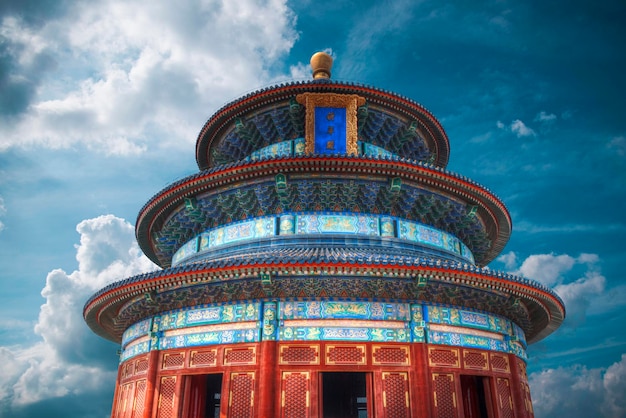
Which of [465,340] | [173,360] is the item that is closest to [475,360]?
[465,340]

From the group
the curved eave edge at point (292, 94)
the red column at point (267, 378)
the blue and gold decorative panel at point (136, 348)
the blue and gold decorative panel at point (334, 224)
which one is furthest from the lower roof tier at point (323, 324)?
the curved eave edge at point (292, 94)

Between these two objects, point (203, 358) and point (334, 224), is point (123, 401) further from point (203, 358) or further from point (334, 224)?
point (334, 224)

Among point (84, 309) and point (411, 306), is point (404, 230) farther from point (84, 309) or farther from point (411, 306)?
point (84, 309)

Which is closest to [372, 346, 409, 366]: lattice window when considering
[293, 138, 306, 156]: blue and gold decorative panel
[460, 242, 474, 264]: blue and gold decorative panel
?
[460, 242, 474, 264]: blue and gold decorative panel

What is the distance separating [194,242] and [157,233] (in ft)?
9.11

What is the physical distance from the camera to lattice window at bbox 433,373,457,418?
13.6m

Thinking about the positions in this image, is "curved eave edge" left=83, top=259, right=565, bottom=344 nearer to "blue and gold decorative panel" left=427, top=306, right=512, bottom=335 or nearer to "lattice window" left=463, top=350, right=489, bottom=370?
"blue and gold decorative panel" left=427, top=306, right=512, bottom=335

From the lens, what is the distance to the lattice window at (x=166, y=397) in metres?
14.4

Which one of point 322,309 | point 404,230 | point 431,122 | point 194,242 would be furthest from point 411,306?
point 431,122

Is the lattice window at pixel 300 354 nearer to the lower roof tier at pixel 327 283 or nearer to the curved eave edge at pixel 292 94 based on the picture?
the lower roof tier at pixel 327 283

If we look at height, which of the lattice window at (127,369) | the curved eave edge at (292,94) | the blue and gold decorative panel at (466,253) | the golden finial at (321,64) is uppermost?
the golden finial at (321,64)

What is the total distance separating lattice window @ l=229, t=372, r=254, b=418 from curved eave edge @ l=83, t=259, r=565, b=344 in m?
2.88

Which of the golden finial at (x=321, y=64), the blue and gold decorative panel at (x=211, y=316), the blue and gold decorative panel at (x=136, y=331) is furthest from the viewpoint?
the golden finial at (x=321, y=64)

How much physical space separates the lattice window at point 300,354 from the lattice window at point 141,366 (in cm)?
492
